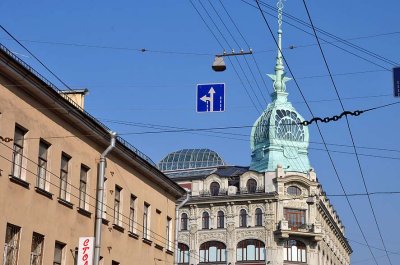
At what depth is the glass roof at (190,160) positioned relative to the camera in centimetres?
8331

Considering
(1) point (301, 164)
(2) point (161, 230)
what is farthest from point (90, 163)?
(1) point (301, 164)

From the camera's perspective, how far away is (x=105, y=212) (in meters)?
30.5

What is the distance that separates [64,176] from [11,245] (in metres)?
4.32

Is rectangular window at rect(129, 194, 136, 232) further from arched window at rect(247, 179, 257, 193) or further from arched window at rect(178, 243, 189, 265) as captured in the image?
arched window at rect(178, 243, 189, 265)

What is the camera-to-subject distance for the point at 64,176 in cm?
2764

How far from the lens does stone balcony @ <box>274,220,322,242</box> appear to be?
73.9m

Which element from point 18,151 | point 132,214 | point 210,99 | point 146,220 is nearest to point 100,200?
point 132,214

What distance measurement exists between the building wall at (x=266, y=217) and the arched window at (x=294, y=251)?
37 cm

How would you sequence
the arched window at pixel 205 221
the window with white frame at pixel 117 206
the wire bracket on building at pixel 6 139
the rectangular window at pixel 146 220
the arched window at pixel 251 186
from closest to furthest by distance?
the wire bracket on building at pixel 6 139 → the window with white frame at pixel 117 206 → the rectangular window at pixel 146 220 → the arched window at pixel 251 186 → the arched window at pixel 205 221

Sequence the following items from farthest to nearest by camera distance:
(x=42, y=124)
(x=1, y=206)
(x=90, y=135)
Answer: (x=90, y=135) < (x=42, y=124) < (x=1, y=206)

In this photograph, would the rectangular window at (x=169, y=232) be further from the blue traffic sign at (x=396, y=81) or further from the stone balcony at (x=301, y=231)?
the stone balcony at (x=301, y=231)

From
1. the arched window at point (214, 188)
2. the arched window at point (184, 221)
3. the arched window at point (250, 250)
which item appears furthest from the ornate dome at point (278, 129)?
the arched window at point (250, 250)

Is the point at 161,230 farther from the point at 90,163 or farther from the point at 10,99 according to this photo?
the point at 10,99

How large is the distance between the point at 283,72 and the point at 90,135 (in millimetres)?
55876
